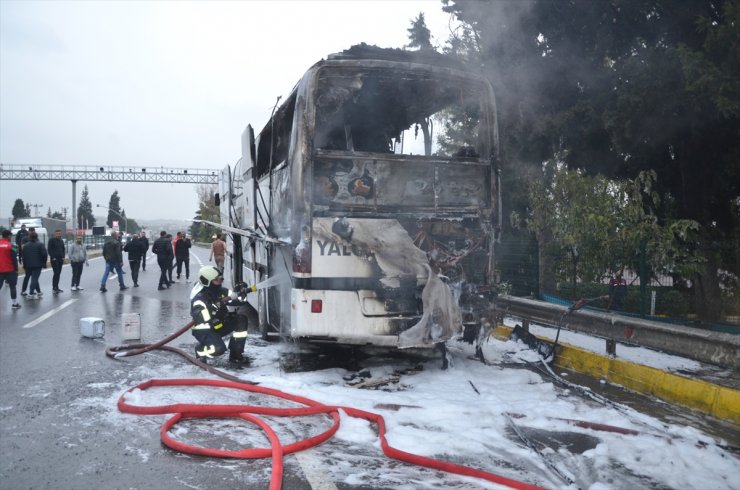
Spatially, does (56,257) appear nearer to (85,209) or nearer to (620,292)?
(620,292)

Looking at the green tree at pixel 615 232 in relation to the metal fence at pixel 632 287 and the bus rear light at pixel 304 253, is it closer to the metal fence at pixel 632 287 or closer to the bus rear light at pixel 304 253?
the metal fence at pixel 632 287

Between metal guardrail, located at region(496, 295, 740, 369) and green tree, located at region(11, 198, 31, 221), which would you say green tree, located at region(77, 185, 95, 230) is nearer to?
green tree, located at region(11, 198, 31, 221)

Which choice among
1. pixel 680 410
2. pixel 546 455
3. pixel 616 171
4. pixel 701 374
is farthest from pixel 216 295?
pixel 616 171

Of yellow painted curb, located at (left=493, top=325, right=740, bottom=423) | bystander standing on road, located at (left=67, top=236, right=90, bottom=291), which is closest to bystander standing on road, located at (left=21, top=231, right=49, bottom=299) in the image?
bystander standing on road, located at (left=67, top=236, right=90, bottom=291)

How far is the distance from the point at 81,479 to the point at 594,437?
3.60m

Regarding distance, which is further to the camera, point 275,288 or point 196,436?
point 275,288

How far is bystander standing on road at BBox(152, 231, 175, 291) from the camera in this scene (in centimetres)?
1625

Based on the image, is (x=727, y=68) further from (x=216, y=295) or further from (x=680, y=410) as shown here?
(x=216, y=295)

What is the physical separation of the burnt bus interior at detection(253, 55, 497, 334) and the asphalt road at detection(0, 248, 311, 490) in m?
2.61

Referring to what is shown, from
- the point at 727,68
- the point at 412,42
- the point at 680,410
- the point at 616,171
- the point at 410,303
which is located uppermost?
the point at 412,42

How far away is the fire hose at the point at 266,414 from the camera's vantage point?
Result: 3748 millimetres

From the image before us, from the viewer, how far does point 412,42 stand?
35.7m

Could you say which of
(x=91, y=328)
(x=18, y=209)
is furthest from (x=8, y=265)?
(x=18, y=209)

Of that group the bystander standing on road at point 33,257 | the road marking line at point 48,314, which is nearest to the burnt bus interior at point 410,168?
the road marking line at point 48,314
